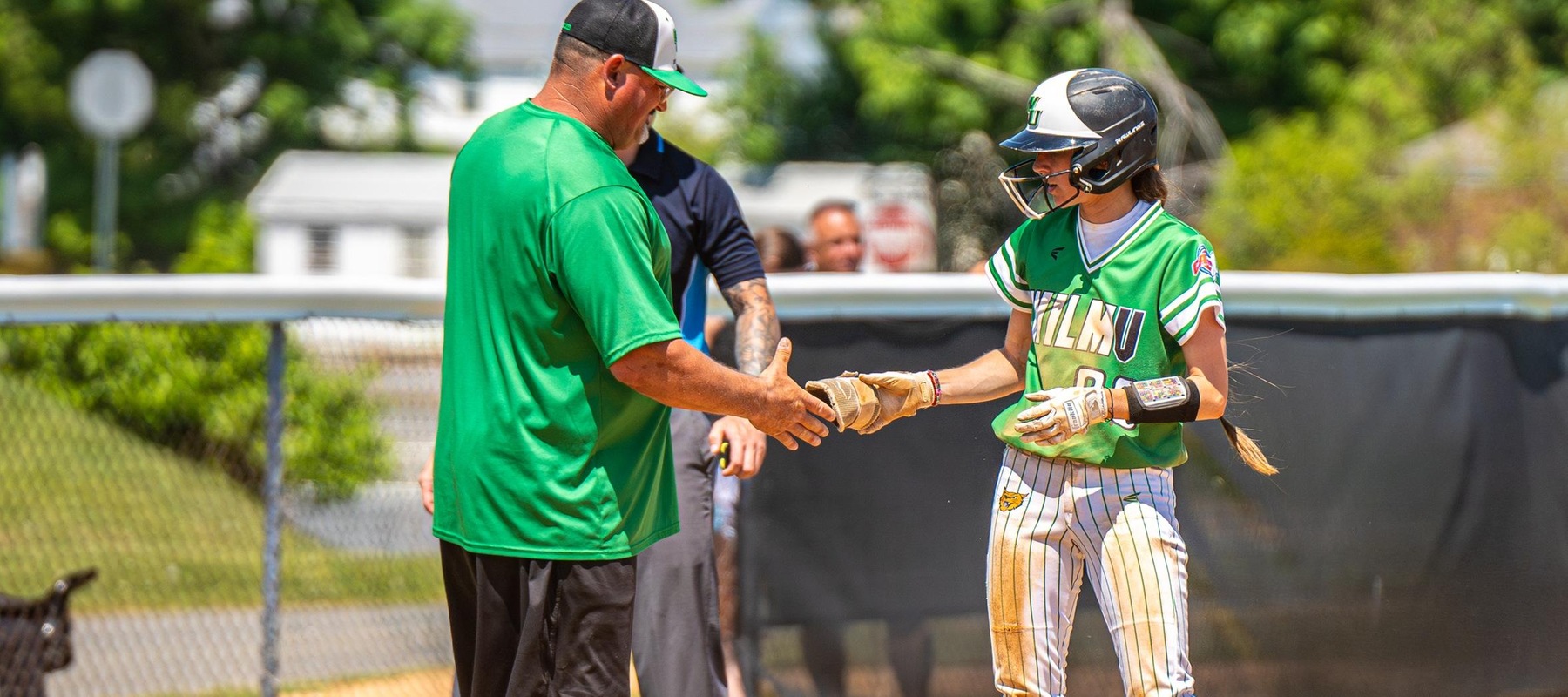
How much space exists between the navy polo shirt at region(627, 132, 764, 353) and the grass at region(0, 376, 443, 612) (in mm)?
2006

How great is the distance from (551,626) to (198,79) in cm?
3389

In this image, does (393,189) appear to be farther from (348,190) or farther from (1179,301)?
(1179,301)

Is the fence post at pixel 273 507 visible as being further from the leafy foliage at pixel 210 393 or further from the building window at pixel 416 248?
the building window at pixel 416 248

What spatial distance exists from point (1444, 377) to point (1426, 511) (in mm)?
475

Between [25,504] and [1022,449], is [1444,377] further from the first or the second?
[25,504]

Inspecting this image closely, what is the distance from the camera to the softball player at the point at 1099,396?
335 cm

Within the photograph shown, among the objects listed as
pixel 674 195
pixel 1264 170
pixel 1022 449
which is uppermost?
pixel 1264 170

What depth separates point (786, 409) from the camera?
3.24 meters

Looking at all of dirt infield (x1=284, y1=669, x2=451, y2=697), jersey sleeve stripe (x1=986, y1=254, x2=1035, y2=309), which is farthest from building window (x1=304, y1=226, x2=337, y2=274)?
jersey sleeve stripe (x1=986, y1=254, x2=1035, y2=309)

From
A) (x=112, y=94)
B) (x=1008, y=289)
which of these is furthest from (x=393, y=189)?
(x=1008, y=289)

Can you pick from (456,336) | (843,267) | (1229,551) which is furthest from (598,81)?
(843,267)

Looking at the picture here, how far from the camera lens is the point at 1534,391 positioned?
5.07m

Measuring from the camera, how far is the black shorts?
10.2 ft

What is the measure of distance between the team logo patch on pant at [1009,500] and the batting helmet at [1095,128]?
75cm
